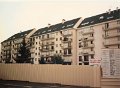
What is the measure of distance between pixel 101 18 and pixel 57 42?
12231 millimetres

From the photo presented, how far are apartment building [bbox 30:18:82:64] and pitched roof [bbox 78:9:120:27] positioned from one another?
1982mm

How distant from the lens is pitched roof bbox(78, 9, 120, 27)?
41.8m

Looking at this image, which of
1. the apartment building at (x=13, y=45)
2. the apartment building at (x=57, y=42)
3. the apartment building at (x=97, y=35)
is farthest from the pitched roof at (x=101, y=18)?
the apartment building at (x=13, y=45)

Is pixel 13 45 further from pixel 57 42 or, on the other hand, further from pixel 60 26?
pixel 60 26

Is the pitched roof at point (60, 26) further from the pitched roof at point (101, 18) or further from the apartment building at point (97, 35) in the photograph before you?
the apartment building at point (97, 35)

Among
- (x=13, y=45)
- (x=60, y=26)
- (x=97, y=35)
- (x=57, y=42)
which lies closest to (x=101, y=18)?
(x=97, y=35)

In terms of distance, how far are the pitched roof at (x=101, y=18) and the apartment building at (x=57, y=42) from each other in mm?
1982

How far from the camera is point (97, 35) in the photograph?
43.7m

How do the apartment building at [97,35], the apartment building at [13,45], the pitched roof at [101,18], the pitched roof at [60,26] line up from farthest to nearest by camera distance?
1. the apartment building at [13,45]
2. the pitched roof at [60,26]
3. the pitched roof at [101,18]
4. the apartment building at [97,35]

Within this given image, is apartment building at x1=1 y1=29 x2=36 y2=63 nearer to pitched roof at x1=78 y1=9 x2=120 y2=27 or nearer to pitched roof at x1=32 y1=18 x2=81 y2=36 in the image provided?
pitched roof at x1=32 y1=18 x2=81 y2=36

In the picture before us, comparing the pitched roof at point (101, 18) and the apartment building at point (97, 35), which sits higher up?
the pitched roof at point (101, 18)

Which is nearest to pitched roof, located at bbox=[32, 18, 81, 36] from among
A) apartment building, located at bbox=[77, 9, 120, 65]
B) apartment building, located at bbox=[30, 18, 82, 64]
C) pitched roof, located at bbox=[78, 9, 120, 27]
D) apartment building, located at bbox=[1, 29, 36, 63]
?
apartment building, located at bbox=[30, 18, 82, 64]

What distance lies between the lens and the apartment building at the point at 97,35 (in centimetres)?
4103

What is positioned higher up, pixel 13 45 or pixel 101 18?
pixel 101 18
